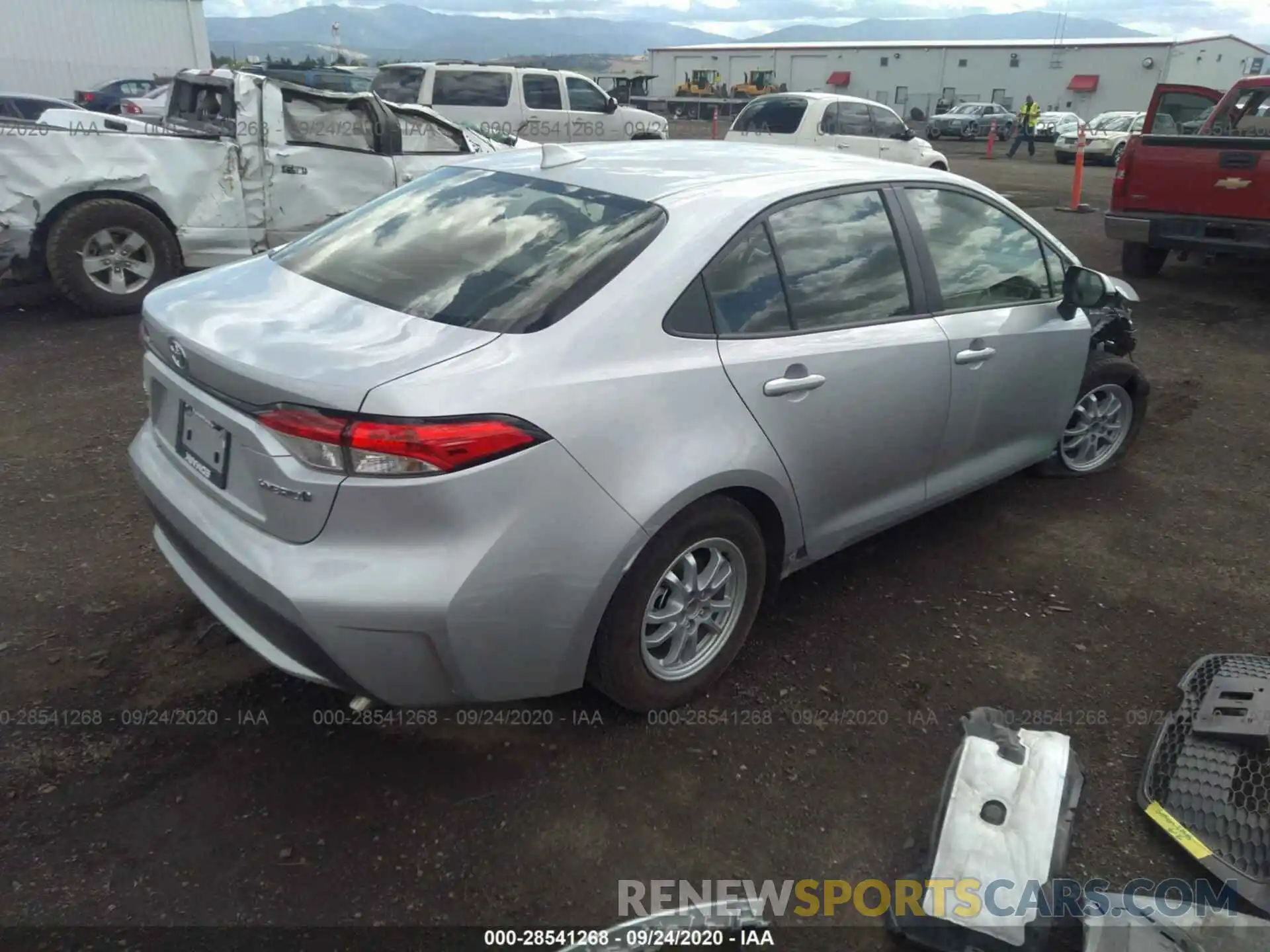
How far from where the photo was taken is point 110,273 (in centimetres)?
696

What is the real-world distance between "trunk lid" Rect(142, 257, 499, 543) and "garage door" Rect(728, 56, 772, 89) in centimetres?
5740

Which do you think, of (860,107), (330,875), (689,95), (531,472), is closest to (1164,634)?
(531,472)

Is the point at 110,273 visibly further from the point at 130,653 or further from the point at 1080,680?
the point at 1080,680

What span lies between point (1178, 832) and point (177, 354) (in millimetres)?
2962

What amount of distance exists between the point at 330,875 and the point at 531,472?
1.12 m

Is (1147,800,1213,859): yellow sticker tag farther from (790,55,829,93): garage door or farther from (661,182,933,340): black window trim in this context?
(790,55,829,93): garage door

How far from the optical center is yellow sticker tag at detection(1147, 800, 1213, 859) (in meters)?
2.36

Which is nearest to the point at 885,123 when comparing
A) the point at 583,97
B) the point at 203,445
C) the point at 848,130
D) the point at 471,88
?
the point at 848,130

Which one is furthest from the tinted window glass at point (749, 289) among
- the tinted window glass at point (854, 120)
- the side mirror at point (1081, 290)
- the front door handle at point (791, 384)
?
the tinted window glass at point (854, 120)

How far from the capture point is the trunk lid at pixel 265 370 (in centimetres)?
216

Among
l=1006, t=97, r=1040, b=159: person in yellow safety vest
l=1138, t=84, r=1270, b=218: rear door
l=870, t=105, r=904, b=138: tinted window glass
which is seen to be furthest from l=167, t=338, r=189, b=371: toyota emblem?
l=1006, t=97, r=1040, b=159: person in yellow safety vest

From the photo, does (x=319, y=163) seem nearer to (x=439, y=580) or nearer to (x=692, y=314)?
(x=692, y=314)

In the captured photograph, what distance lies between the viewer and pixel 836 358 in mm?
2908

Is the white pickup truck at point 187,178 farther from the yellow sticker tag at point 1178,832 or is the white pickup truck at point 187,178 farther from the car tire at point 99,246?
the yellow sticker tag at point 1178,832
